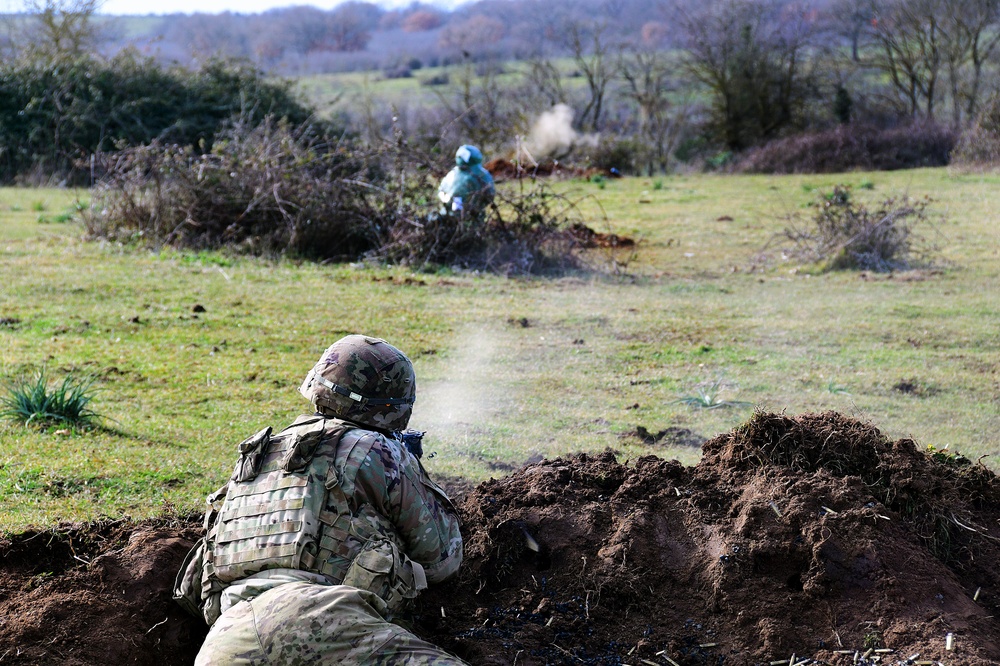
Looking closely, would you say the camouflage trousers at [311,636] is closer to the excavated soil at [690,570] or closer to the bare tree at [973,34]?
the excavated soil at [690,570]

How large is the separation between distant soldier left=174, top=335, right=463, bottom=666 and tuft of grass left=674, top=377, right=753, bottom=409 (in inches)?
140

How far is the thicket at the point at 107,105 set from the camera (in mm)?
21984

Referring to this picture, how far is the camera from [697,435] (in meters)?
6.31

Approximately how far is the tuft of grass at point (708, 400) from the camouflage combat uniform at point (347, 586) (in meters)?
3.50

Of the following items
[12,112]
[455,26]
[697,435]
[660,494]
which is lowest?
[697,435]

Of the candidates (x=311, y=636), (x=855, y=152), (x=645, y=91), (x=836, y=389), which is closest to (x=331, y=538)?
(x=311, y=636)

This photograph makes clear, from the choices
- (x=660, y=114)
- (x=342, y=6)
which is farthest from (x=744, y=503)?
(x=342, y=6)

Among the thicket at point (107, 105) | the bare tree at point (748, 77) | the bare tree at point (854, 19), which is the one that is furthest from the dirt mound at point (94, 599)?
the bare tree at point (854, 19)

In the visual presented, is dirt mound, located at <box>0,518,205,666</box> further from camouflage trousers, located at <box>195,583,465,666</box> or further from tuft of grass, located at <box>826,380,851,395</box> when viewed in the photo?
tuft of grass, located at <box>826,380,851,395</box>

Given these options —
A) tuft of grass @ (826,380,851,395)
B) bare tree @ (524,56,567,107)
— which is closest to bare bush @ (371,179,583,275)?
tuft of grass @ (826,380,851,395)

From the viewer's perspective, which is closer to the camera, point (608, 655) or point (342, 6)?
point (608, 655)

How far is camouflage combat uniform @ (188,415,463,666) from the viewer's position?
2.92 meters

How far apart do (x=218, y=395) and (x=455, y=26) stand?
109 meters

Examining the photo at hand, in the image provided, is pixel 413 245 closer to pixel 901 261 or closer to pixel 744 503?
pixel 901 261
